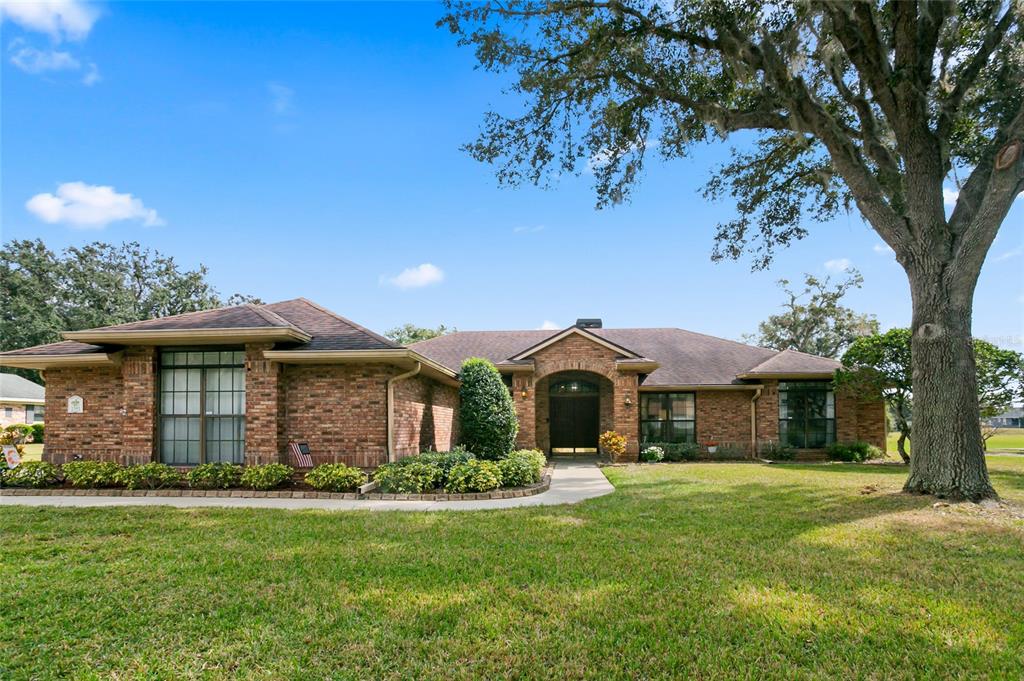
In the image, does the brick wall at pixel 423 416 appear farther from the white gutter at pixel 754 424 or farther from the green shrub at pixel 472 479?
the white gutter at pixel 754 424

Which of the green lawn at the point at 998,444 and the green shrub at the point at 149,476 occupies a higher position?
the green shrub at the point at 149,476

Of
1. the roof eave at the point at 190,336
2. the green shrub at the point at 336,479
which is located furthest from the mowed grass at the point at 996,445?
the roof eave at the point at 190,336

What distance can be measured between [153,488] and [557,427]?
13.6 m

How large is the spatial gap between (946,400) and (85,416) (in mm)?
15740

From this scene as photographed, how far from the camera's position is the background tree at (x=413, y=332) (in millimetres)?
51144

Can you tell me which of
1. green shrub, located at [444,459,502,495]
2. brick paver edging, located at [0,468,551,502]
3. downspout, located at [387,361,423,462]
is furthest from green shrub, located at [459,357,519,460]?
brick paver edging, located at [0,468,551,502]

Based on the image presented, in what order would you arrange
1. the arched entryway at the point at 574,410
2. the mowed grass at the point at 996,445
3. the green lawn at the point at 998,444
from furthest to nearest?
the green lawn at the point at 998,444 → the mowed grass at the point at 996,445 → the arched entryway at the point at 574,410

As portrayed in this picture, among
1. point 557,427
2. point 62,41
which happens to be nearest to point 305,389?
point 62,41

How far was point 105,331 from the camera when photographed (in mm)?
10344

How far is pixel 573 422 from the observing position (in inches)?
825

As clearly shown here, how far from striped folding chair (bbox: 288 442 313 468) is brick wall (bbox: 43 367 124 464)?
3731 mm

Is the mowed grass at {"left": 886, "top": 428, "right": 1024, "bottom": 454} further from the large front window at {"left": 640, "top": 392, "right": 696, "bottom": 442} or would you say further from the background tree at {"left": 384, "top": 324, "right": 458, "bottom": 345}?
the background tree at {"left": 384, "top": 324, "right": 458, "bottom": 345}

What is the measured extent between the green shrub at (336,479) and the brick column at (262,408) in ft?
3.33

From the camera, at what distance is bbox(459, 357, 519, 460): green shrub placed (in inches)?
564
